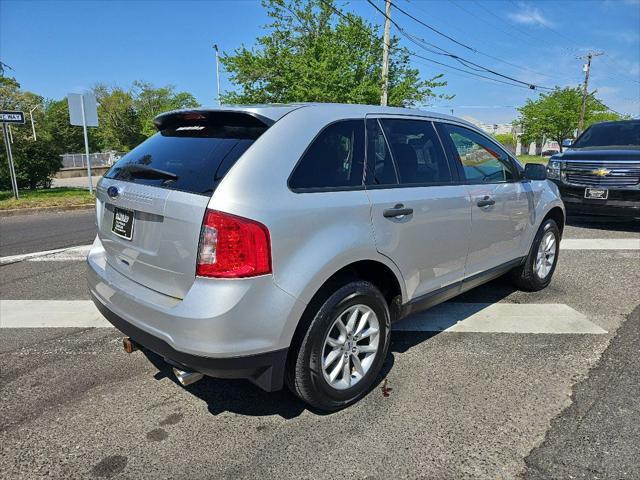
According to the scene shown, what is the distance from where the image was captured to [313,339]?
2.40 m

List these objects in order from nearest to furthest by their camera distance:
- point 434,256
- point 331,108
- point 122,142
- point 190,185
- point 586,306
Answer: point 190,185
point 331,108
point 434,256
point 586,306
point 122,142

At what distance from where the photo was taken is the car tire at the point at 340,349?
7.93ft

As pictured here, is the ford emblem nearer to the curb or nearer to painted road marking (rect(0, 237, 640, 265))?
painted road marking (rect(0, 237, 640, 265))

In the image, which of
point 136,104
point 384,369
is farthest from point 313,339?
point 136,104

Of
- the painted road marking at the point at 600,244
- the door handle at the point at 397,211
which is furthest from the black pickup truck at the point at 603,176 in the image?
the door handle at the point at 397,211

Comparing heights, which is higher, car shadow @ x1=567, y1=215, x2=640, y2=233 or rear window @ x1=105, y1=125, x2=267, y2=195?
rear window @ x1=105, y1=125, x2=267, y2=195

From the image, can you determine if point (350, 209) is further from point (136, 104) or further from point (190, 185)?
point (136, 104)

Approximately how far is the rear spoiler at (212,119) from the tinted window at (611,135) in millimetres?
8726

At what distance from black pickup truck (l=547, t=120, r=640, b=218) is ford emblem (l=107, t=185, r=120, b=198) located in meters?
7.75

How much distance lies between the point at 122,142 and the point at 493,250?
68566 millimetres

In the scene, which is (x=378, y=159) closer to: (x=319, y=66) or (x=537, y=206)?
(x=537, y=206)

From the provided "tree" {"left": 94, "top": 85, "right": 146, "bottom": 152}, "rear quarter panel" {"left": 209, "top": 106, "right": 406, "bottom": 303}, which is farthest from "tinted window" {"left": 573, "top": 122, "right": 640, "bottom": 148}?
"tree" {"left": 94, "top": 85, "right": 146, "bottom": 152}

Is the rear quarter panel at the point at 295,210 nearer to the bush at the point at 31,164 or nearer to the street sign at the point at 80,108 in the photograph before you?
the street sign at the point at 80,108

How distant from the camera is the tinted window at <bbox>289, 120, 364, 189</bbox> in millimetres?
2428
